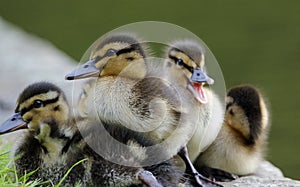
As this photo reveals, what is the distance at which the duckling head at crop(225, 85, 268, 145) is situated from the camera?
13.5 ft

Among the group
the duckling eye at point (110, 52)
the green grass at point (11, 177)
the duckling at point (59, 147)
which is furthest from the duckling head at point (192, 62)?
the green grass at point (11, 177)

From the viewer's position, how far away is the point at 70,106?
3725 mm

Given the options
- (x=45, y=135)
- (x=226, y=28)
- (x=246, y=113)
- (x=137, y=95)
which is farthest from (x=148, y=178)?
(x=226, y=28)

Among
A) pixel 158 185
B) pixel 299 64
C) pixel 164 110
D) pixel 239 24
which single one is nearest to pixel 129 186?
pixel 158 185

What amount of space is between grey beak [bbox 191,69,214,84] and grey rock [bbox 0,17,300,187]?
46cm

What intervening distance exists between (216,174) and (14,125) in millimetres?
987

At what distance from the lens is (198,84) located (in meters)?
3.78

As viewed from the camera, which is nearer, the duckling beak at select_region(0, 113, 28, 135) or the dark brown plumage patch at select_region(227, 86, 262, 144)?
the duckling beak at select_region(0, 113, 28, 135)

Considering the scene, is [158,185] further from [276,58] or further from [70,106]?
[276,58]

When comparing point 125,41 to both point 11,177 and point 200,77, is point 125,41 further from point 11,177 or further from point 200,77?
point 11,177

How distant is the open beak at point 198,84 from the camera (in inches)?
147

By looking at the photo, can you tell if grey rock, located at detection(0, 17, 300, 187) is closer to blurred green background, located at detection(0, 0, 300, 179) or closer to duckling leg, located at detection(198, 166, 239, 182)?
duckling leg, located at detection(198, 166, 239, 182)

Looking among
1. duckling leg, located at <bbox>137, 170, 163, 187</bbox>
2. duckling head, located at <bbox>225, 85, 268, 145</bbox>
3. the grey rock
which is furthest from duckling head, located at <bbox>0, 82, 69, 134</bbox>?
duckling head, located at <bbox>225, 85, 268, 145</bbox>

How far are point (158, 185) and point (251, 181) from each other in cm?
72
